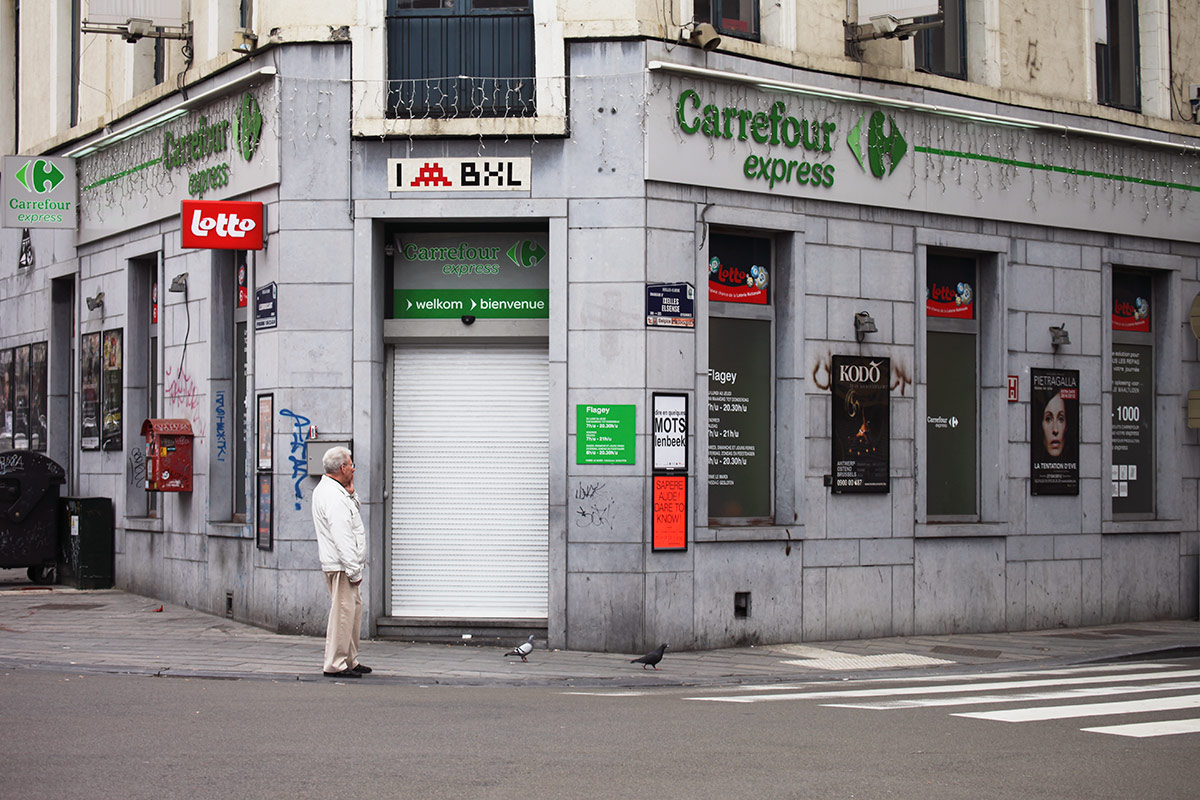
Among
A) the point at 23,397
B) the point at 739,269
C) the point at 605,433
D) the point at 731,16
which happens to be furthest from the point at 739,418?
the point at 23,397

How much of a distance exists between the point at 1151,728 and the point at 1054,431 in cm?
901

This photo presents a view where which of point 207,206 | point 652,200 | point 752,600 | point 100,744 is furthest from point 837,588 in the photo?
point 100,744

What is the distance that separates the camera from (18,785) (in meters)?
6.81

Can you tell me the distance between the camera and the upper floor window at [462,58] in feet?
48.2

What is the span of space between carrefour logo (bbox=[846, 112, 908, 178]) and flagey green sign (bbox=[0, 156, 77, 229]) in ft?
34.1

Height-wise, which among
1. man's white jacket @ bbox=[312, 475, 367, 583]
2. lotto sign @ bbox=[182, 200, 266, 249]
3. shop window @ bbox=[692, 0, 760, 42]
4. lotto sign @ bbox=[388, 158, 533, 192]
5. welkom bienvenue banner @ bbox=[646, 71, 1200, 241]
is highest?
shop window @ bbox=[692, 0, 760, 42]

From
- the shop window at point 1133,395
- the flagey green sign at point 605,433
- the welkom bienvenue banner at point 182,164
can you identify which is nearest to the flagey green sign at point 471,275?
the flagey green sign at point 605,433

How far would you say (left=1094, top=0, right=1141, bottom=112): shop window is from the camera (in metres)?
18.7

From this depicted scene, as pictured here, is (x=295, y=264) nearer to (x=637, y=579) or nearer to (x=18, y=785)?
(x=637, y=579)

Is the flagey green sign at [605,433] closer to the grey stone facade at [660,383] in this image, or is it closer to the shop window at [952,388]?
the grey stone facade at [660,383]

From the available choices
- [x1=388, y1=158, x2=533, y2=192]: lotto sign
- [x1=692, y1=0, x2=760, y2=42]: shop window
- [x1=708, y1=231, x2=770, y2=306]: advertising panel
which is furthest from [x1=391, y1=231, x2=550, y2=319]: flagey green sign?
→ [x1=692, y1=0, x2=760, y2=42]: shop window

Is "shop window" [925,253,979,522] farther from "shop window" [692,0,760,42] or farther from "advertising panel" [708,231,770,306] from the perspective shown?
"shop window" [692,0,760,42]

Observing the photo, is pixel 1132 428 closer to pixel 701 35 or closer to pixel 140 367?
pixel 701 35

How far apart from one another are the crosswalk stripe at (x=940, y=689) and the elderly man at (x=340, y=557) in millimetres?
2943
